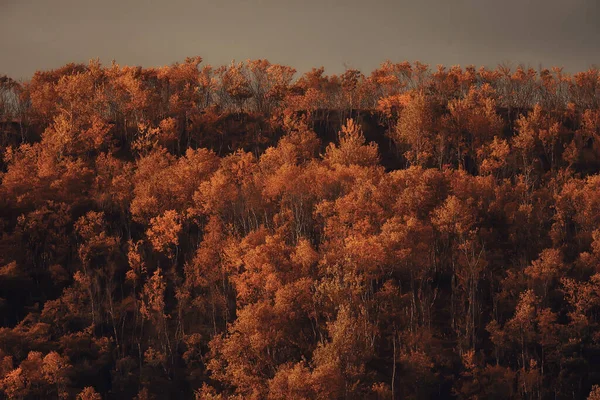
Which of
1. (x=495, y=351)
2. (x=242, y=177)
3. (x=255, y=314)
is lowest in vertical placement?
(x=495, y=351)

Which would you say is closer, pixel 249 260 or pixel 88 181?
pixel 249 260

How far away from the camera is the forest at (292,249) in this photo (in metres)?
69.2

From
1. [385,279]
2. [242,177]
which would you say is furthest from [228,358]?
[242,177]

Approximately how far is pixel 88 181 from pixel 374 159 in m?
42.7

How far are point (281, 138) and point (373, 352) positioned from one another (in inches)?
2167

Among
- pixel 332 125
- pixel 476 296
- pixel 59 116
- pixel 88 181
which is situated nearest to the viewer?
pixel 476 296

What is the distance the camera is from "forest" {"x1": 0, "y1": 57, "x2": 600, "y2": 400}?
69.2 meters

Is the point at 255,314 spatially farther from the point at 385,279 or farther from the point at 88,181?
the point at 88,181

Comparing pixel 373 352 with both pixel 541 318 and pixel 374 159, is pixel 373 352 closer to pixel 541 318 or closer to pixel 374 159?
pixel 541 318

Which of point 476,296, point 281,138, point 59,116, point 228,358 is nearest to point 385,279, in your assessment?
point 476,296

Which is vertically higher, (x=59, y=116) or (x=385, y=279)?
(x=59, y=116)

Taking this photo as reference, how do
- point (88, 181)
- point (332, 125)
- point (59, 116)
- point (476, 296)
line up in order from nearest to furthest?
point (476, 296) < point (88, 181) < point (59, 116) < point (332, 125)

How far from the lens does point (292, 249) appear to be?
8156 centimetres

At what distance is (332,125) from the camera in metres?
124
